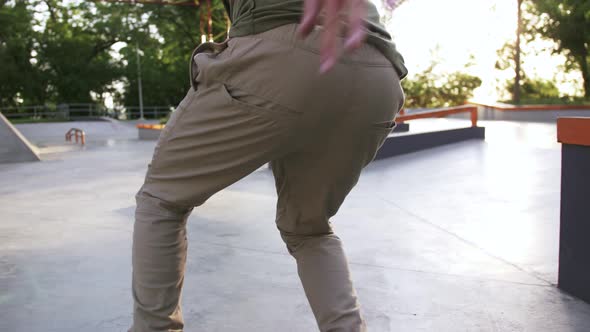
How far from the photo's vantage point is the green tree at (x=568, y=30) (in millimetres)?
23922

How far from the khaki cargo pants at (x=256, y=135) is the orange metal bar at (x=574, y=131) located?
1.09 metres

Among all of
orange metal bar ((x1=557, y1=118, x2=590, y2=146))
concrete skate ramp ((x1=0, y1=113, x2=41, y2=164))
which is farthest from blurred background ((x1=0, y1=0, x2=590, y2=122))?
orange metal bar ((x1=557, y1=118, x2=590, y2=146))

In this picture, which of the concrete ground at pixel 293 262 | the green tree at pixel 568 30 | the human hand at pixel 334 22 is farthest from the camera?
the green tree at pixel 568 30

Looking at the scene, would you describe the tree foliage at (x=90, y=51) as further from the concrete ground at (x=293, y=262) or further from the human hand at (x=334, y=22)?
the human hand at (x=334, y=22)

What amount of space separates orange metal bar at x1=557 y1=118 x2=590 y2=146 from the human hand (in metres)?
1.84

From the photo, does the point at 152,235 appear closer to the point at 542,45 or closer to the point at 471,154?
the point at 471,154

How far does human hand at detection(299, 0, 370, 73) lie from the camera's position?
0.60 meters

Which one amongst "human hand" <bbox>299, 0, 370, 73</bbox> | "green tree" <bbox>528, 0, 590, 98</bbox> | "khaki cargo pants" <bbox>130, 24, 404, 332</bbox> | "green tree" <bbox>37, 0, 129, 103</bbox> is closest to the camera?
"human hand" <bbox>299, 0, 370, 73</bbox>

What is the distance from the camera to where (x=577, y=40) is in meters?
25.3

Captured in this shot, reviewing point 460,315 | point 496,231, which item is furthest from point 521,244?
point 460,315

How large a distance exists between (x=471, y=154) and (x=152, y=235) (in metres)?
6.82

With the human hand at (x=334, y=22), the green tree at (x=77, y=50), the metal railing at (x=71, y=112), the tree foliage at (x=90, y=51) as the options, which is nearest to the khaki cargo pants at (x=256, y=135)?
the human hand at (x=334, y=22)

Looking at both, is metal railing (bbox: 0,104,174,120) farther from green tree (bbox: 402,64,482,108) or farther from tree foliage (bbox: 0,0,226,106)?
green tree (bbox: 402,64,482,108)

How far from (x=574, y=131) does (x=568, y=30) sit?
25.6 m
